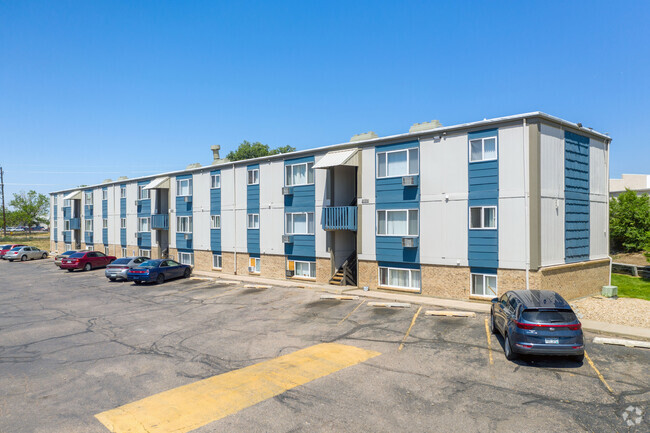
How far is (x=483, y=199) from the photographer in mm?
19688

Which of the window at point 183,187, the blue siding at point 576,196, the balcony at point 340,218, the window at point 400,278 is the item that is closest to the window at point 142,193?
the window at point 183,187

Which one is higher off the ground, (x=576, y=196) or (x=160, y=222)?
(x=576, y=196)

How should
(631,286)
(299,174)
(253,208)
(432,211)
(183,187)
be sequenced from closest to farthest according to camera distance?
(432,211) < (631,286) < (299,174) < (253,208) < (183,187)

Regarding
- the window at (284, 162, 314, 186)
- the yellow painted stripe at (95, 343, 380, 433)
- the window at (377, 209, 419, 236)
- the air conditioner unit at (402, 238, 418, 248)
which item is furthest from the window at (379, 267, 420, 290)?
the yellow painted stripe at (95, 343, 380, 433)

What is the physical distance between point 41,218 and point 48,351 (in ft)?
328

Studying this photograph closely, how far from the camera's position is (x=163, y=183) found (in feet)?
122

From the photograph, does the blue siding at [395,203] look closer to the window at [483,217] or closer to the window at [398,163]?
the window at [398,163]

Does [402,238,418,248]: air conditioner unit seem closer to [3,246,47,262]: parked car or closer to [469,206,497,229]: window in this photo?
[469,206,497,229]: window

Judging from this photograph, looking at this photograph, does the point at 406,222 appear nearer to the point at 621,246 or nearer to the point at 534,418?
the point at 534,418

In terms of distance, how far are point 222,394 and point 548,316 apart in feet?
27.3

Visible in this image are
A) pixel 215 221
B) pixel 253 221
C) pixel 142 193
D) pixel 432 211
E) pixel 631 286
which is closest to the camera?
pixel 432 211

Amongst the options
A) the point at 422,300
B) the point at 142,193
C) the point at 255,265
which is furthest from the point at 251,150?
the point at 422,300

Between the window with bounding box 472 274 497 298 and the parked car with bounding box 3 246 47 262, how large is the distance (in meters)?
47.8

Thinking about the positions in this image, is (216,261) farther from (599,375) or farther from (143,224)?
(599,375)
